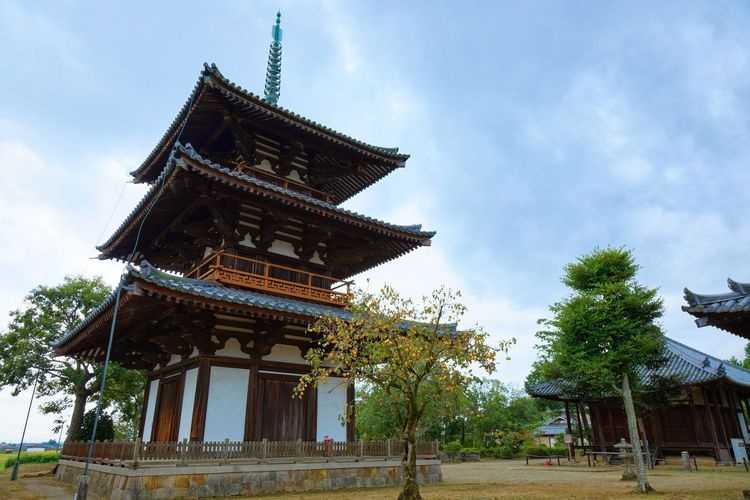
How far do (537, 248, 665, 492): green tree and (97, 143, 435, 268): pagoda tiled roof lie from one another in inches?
233

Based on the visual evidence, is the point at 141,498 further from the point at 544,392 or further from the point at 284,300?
the point at 544,392

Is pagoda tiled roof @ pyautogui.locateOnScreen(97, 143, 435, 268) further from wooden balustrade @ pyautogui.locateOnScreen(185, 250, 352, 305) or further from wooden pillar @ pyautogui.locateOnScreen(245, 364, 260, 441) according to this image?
wooden pillar @ pyautogui.locateOnScreen(245, 364, 260, 441)

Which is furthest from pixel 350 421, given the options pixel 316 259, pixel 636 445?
pixel 636 445

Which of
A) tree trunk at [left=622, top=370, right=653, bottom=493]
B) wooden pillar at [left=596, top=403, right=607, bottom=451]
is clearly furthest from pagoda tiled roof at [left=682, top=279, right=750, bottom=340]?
wooden pillar at [left=596, top=403, right=607, bottom=451]

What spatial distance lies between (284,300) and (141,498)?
6340mm

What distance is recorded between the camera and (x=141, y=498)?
34.4ft

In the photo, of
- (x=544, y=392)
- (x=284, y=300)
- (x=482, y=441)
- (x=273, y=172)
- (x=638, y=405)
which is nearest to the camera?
(x=284, y=300)

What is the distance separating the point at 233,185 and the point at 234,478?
799 cm

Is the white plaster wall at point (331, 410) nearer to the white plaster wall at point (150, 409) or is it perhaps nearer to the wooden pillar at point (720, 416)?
the white plaster wall at point (150, 409)

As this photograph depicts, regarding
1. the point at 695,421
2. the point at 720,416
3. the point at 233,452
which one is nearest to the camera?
the point at 233,452

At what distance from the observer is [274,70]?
2391 centimetres

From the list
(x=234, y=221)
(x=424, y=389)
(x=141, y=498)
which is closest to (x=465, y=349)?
(x=424, y=389)

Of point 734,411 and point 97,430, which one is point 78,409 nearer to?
point 97,430

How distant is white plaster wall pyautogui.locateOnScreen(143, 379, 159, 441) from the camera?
16375 millimetres
